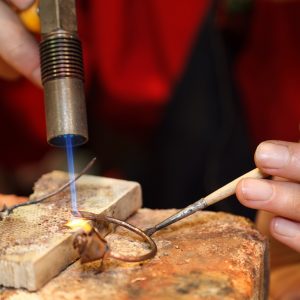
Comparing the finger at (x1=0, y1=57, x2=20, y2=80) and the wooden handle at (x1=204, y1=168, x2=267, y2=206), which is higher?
A: the finger at (x1=0, y1=57, x2=20, y2=80)

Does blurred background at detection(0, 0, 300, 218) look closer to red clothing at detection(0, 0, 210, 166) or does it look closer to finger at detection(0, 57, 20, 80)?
red clothing at detection(0, 0, 210, 166)

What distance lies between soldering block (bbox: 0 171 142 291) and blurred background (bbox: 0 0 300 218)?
2.53 ft

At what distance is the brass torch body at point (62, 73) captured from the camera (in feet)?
3.37

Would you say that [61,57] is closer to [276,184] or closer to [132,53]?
[276,184]

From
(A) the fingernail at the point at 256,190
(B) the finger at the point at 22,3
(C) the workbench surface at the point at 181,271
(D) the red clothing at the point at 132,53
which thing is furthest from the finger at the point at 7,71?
(A) the fingernail at the point at 256,190

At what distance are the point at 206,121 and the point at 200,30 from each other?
1.07ft

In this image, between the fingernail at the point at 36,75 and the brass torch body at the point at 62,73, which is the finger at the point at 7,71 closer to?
the fingernail at the point at 36,75

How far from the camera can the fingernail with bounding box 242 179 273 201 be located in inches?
39.0

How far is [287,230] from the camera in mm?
1089

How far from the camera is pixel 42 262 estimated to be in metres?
0.85

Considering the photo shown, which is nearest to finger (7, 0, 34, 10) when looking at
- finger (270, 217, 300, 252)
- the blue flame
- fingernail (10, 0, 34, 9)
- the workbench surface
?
fingernail (10, 0, 34, 9)

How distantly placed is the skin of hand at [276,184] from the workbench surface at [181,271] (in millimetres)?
77

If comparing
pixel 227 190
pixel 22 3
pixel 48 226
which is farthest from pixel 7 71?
pixel 227 190

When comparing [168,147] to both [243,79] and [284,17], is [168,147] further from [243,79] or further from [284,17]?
[284,17]
